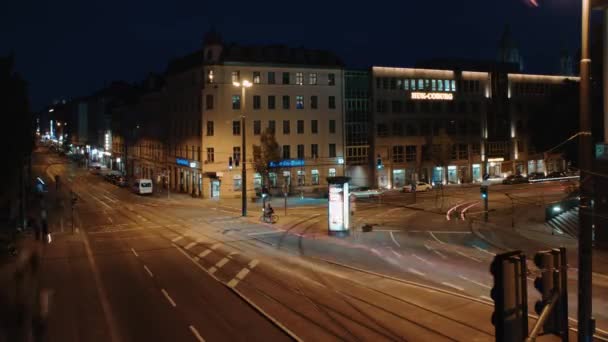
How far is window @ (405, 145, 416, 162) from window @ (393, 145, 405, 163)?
61cm

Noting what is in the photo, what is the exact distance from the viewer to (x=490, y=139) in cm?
7856

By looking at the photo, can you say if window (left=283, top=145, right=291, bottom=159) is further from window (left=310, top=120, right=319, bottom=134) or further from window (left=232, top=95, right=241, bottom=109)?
window (left=232, top=95, right=241, bottom=109)

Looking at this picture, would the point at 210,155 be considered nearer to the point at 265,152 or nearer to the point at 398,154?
the point at 265,152

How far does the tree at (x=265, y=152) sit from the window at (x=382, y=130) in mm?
15645

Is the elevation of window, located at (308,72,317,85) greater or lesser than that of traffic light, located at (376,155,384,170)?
greater

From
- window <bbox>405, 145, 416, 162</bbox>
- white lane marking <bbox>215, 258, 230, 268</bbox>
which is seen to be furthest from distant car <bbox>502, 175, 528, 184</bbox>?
white lane marking <bbox>215, 258, 230, 268</bbox>

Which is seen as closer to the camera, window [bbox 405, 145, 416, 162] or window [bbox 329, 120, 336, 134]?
window [bbox 329, 120, 336, 134]

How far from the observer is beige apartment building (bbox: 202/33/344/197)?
6116cm

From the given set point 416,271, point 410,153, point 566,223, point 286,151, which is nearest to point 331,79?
point 286,151

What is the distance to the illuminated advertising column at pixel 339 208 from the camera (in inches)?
1390

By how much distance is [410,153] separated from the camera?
2849 inches

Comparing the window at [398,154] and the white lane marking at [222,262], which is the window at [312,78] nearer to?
the window at [398,154]

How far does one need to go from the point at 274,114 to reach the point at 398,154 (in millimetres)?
17342

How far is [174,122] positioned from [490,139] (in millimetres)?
42303
